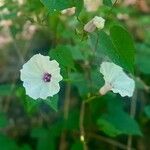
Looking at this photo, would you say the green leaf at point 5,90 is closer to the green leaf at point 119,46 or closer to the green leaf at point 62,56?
the green leaf at point 62,56

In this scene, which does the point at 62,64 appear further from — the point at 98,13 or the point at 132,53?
the point at 98,13

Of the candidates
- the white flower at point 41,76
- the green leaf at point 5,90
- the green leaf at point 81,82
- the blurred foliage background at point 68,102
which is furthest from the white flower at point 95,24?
the green leaf at point 5,90

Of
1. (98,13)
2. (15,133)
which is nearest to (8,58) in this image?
(15,133)

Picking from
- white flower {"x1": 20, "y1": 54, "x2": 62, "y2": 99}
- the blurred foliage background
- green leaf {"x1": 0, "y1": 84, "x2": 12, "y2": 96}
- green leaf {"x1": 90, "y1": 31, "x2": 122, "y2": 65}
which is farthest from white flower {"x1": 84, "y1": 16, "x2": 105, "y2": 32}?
green leaf {"x1": 0, "y1": 84, "x2": 12, "y2": 96}

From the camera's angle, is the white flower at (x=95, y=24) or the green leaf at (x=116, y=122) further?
the green leaf at (x=116, y=122)

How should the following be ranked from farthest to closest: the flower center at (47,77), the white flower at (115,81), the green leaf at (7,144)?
the green leaf at (7,144) < the white flower at (115,81) < the flower center at (47,77)

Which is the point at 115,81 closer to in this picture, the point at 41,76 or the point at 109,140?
the point at 41,76

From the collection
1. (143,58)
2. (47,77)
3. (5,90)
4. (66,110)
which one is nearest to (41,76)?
(47,77)
